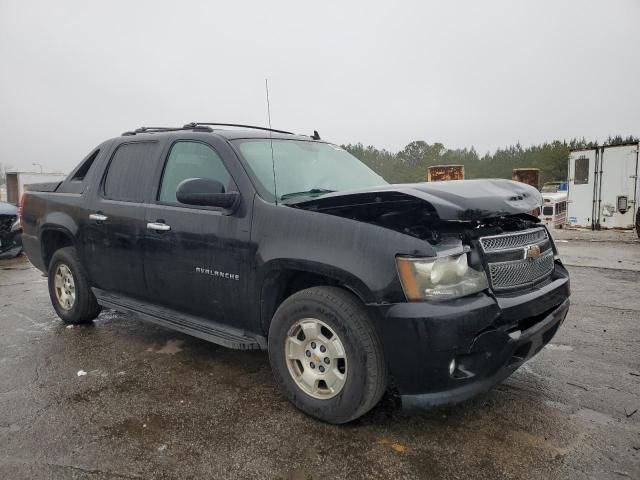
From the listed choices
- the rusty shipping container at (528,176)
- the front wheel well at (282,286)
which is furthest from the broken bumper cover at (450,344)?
the rusty shipping container at (528,176)

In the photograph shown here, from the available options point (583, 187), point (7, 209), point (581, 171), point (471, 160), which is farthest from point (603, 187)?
point (471, 160)

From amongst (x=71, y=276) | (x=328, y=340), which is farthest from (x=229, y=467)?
(x=71, y=276)

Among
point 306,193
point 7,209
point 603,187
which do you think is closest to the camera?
point 306,193

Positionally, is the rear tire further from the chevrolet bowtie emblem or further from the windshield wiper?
the chevrolet bowtie emblem

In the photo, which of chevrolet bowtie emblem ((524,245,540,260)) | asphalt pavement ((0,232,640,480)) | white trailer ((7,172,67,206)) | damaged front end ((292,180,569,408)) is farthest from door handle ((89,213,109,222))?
white trailer ((7,172,67,206))

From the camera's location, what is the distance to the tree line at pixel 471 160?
55.8 metres

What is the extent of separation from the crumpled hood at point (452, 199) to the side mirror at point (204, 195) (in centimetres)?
47

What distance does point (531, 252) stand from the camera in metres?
2.68

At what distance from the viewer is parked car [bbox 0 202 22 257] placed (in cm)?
905

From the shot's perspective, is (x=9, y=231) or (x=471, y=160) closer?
(x=9, y=231)

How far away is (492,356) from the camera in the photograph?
91.5 inches

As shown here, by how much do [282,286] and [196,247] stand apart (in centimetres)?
75

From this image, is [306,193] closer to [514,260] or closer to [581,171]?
[514,260]

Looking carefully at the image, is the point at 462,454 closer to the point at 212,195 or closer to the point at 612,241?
the point at 212,195
